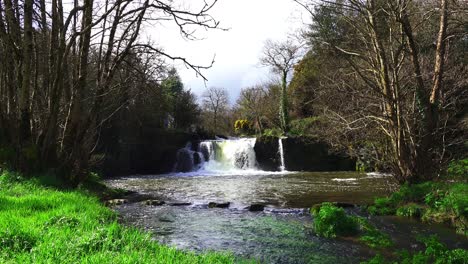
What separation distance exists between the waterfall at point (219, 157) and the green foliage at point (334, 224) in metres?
21.5

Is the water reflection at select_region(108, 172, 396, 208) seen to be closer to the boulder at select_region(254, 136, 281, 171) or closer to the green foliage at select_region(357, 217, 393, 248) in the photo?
the green foliage at select_region(357, 217, 393, 248)

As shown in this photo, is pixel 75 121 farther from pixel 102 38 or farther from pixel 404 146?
pixel 404 146

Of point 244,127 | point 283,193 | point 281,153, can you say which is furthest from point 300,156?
point 244,127

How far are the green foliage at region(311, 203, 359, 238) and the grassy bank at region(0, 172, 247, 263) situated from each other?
3386 millimetres

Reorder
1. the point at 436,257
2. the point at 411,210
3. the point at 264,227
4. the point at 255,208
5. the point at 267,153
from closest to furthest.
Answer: the point at 436,257 < the point at 264,227 < the point at 411,210 < the point at 255,208 < the point at 267,153

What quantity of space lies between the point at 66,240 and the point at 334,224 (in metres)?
5.38

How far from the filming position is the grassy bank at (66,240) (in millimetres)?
4397

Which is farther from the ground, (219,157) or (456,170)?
(219,157)

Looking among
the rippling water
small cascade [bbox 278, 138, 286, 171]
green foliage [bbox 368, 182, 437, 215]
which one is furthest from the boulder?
green foliage [bbox 368, 182, 437, 215]

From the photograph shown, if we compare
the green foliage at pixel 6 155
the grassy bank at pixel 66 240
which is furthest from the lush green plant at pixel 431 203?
the green foliage at pixel 6 155

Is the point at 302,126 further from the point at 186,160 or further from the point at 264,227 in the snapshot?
the point at 264,227

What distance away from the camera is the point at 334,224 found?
8.50 meters

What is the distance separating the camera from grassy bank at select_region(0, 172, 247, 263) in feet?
14.4

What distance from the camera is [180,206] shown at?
499 inches
